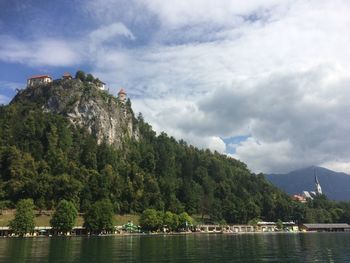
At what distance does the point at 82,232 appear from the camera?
16938 centimetres

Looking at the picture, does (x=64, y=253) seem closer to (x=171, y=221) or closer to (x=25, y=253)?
(x=25, y=253)

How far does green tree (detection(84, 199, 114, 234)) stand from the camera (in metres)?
166

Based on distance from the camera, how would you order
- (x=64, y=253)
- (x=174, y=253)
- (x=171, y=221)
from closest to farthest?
1. (x=64, y=253)
2. (x=174, y=253)
3. (x=171, y=221)

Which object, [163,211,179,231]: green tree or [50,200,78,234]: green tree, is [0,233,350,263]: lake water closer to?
[50,200,78,234]: green tree

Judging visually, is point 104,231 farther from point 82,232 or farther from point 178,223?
point 178,223

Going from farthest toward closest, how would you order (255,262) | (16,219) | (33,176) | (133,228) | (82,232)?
(33,176) → (133,228) → (82,232) → (16,219) → (255,262)

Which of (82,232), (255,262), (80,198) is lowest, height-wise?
(255,262)

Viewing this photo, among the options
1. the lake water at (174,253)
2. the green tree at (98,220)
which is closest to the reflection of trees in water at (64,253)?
the lake water at (174,253)

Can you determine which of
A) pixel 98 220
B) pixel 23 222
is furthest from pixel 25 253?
pixel 98 220

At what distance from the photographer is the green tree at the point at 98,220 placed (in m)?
166

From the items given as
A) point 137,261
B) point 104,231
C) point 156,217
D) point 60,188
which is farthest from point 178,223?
point 137,261

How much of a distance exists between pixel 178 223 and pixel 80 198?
48375 mm

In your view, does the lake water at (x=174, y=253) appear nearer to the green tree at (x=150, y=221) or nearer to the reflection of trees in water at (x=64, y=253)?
the reflection of trees in water at (x=64, y=253)

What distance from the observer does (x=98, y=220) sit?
167 m
